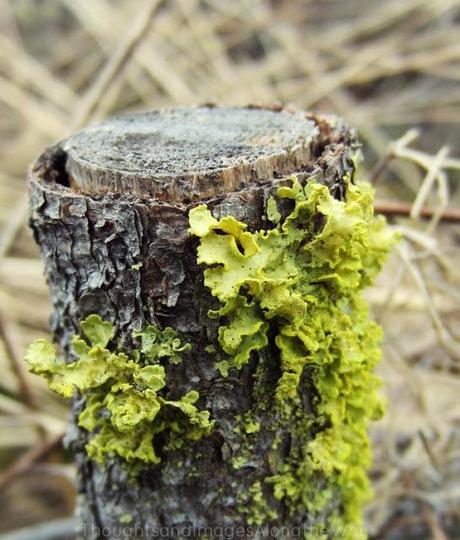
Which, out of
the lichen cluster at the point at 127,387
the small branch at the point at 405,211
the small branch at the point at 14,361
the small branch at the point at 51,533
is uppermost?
the small branch at the point at 405,211

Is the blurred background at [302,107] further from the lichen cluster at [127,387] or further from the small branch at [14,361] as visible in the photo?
the lichen cluster at [127,387]

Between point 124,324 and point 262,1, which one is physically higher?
point 262,1

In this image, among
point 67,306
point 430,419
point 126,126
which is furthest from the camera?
point 430,419

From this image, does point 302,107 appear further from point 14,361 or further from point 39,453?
point 39,453

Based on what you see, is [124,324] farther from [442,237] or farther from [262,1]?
[262,1]

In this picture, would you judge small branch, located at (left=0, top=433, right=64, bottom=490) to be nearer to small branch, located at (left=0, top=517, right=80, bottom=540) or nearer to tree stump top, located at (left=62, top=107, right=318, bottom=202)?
small branch, located at (left=0, top=517, right=80, bottom=540)

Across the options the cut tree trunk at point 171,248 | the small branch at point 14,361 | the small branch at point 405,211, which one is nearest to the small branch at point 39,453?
the small branch at point 14,361

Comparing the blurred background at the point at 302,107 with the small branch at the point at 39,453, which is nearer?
the blurred background at the point at 302,107

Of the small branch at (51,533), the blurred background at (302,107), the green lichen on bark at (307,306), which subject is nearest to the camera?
the green lichen on bark at (307,306)

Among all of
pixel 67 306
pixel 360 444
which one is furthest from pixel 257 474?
pixel 67 306
